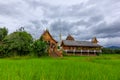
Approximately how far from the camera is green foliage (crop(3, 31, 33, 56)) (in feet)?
105

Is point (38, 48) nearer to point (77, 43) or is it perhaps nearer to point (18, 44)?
point (18, 44)

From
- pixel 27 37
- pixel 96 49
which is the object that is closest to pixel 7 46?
pixel 27 37

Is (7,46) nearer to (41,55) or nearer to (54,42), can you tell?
(41,55)

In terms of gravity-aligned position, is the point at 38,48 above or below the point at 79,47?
below

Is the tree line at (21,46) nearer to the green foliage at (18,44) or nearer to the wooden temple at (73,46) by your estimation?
the green foliage at (18,44)

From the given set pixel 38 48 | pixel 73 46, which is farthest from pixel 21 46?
pixel 73 46

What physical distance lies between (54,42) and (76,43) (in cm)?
918

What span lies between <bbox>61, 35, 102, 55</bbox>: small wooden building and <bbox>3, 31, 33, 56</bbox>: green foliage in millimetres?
14638

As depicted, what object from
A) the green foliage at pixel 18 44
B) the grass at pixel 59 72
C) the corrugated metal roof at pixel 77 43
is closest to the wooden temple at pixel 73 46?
the corrugated metal roof at pixel 77 43

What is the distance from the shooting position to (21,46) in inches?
1266

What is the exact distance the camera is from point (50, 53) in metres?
38.5

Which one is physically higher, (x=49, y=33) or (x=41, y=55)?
(x=49, y=33)

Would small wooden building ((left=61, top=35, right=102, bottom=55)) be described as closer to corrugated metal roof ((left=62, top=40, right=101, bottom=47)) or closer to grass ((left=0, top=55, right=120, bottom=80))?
corrugated metal roof ((left=62, top=40, right=101, bottom=47))

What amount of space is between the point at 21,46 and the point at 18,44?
0.58 m
